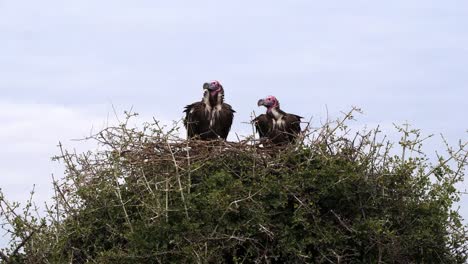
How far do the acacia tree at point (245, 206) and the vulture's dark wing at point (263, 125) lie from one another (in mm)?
1202

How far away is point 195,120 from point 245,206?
2978 mm

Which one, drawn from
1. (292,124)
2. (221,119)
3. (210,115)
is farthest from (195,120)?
(292,124)

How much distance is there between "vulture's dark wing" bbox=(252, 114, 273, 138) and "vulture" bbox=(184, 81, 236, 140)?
1.35 feet

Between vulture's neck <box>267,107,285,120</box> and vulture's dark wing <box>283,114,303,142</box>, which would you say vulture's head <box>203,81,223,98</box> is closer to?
vulture's neck <box>267,107,285,120</box>

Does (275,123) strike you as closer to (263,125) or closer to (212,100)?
(263,125)

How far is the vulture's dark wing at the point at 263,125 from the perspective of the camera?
14.1 m

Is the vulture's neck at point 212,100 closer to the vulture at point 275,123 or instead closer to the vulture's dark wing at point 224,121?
the vulture's dark wing at point 224,121

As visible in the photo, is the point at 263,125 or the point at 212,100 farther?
the point at 212,100

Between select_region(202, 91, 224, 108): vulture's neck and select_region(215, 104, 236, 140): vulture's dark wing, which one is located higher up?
select_region(202, 91, 224, 108): vulture's neck

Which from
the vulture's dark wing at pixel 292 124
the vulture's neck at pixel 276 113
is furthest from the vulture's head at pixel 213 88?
the vulture's dark wing at pixel 292 124

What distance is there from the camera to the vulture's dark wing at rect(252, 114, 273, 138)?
14109mm

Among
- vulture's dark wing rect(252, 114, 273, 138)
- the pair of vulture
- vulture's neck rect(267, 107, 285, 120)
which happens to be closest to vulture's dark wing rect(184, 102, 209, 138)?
the pair of vulture

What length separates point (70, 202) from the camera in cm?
1288

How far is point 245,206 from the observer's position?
38.1 feet
